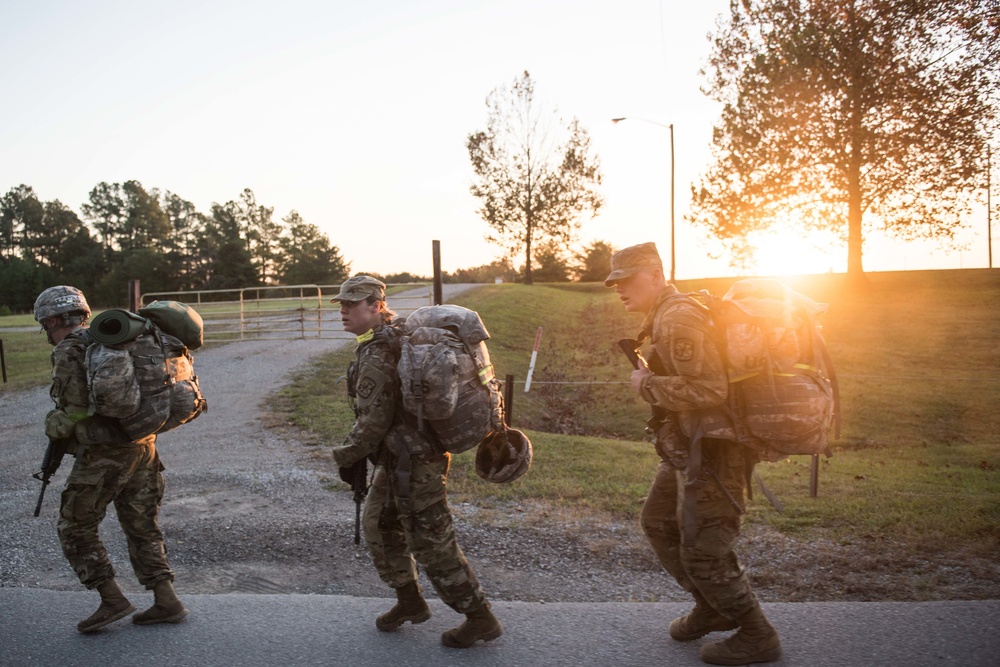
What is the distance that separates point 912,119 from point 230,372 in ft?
71.0

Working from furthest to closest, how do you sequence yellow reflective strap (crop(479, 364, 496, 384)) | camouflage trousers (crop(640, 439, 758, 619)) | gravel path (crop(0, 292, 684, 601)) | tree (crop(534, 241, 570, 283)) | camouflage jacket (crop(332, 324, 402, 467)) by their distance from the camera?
tree (crop(534, 241, 570, 283)) < gravel path (crop(0, 292, 684, 601)) < yellow reflective strap (crop(479, 364, 496, 384)) < camouflage jacket (crop(332, 324, 402, 467)) < camouflage trousers (crop(640, 439, 758, 619))

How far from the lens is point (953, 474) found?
8.45 m

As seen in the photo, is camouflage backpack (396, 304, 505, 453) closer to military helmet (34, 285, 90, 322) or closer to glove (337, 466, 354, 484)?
glove (337, 466, 354, 484)

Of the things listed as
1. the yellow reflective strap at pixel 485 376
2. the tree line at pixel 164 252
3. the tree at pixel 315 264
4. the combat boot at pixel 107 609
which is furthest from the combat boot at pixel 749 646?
the tree at pixel 315 264

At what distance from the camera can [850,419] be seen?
13.2 metres

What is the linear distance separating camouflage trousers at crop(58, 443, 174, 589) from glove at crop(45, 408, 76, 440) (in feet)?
0.38

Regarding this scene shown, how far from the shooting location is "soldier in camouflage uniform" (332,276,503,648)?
13.2 feet

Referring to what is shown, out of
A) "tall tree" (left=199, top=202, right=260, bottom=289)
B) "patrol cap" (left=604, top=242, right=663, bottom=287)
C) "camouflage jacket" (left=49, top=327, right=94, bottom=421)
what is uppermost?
"tall tree" (left=199, top=202, right=260, bottom=289)

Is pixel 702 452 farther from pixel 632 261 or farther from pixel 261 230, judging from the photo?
pixel 261 230

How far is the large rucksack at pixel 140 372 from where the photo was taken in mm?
4152

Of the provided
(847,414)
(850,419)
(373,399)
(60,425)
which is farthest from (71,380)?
(847,414)

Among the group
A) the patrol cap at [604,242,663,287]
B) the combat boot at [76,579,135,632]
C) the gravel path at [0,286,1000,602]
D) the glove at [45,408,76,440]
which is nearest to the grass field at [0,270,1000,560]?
the gravel path at [0,286,1000,602]

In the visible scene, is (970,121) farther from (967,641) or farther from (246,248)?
(246,248)

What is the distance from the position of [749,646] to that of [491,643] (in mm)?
1282
